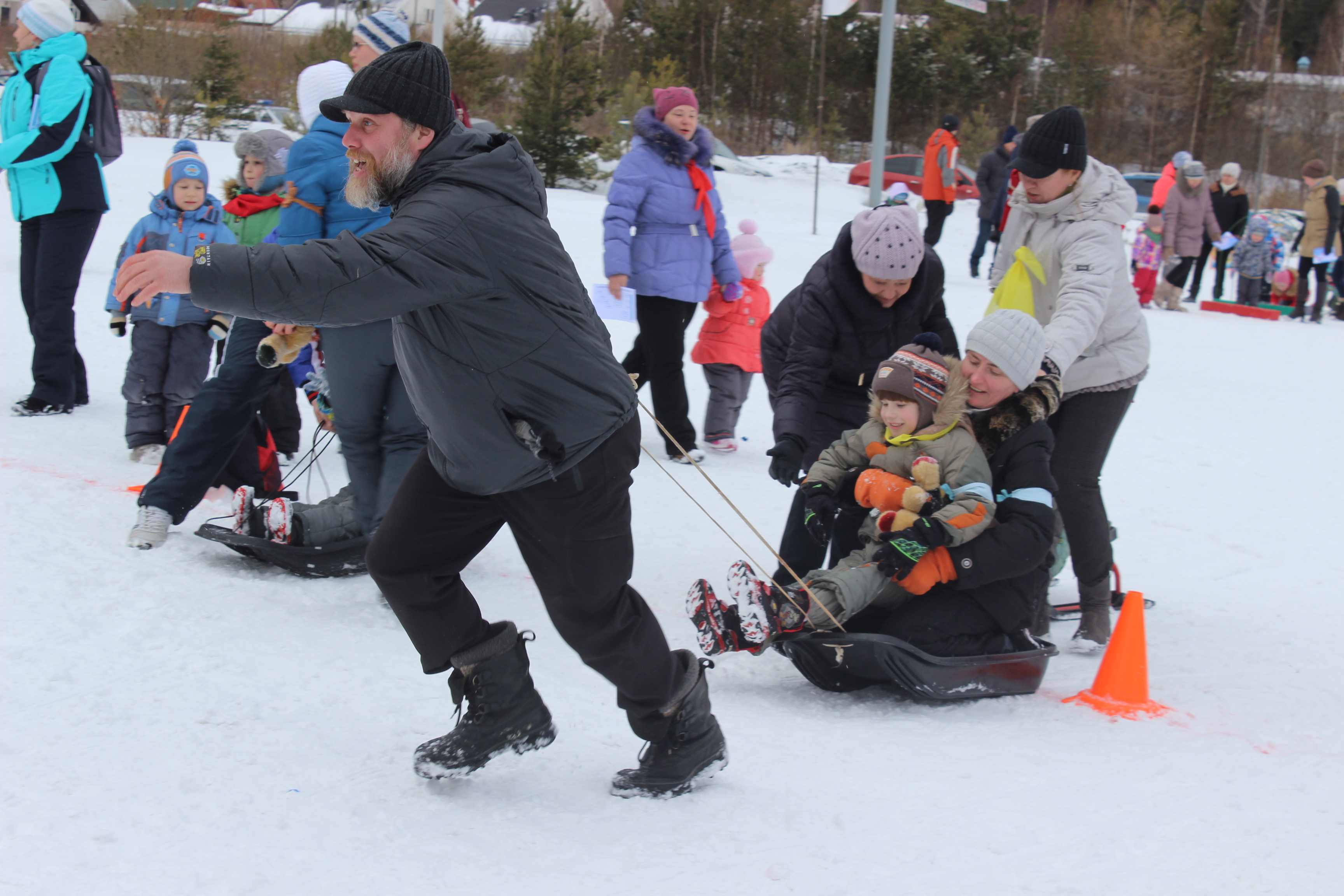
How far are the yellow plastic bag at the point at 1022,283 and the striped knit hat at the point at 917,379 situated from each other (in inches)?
23.9

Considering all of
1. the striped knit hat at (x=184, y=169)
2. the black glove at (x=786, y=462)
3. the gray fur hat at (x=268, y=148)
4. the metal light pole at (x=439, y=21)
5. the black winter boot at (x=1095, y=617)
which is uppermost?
the metal light pole at (x=439, y=21)

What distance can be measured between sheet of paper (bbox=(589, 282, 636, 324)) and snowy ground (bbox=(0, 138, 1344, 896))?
144cm

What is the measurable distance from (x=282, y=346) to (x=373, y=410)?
39cm

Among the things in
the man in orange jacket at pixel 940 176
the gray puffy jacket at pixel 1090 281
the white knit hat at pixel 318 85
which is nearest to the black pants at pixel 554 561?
the gray puffy jacket at pixel 1090 281

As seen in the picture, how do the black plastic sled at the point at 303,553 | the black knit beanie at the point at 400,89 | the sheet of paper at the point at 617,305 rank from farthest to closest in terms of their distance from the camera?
1. the sheet of paper at the point at 617,305
2. the black plastic sled at the point at 303,553
3. the black knit beanie at the point at 400,89

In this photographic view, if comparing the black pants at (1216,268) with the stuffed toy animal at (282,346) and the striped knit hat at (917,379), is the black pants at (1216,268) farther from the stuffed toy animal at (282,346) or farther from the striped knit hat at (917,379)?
the stuffed toy animal at (282,346)

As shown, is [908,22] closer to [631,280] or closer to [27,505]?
[631,280]

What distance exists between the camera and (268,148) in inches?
197

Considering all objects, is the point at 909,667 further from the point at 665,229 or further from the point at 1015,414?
the point at 665,229

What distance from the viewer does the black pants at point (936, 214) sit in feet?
42.1

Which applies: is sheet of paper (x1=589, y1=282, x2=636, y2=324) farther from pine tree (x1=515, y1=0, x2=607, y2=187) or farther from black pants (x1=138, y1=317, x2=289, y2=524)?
pine tree (x1=515, y1=0, x2=607, y2=187)

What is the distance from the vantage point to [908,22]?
3192 centimetres

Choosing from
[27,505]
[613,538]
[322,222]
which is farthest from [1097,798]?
[27,505]

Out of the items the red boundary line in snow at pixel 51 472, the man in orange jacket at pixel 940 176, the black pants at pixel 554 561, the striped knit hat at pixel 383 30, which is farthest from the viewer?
the man in orange jacket at pixel 940 176
